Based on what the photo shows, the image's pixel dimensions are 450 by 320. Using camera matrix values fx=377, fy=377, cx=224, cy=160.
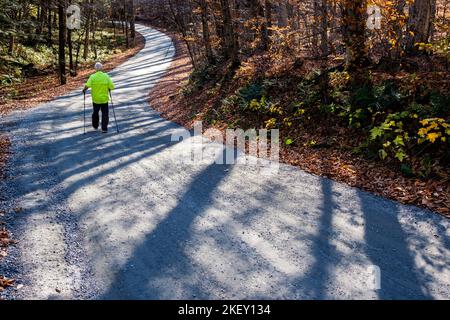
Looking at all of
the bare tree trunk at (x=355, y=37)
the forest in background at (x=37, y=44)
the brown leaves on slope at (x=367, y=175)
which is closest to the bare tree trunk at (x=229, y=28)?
the brown leaves on slope at (x=367, y=175)

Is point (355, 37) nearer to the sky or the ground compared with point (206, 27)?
nearer to the ground

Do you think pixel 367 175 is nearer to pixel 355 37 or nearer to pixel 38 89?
pixel 355 37

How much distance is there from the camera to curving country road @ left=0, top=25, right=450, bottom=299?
4922 millimetres

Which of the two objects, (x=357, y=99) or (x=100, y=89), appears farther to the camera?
(x=100, y=89)

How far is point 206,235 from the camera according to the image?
6.18 m

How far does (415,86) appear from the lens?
9.63 m

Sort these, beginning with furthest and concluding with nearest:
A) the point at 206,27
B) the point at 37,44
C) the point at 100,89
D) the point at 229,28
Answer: the point at 37,44 < the point at 206,27 < the point at 229,28 < the point at 100,89

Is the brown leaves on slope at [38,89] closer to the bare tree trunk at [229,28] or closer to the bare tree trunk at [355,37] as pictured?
the bare tree trunk at [229,28]

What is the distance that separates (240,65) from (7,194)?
39.2 feet

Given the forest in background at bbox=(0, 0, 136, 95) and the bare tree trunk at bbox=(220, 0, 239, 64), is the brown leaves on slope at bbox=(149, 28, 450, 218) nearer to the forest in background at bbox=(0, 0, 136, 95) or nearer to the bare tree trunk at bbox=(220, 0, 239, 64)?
the bare tree trunk at bbox=(220, 0, 239, 64)

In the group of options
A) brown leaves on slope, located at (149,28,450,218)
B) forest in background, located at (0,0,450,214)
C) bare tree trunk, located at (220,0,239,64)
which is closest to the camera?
brown leaves on slope, located at (149,28,450,218)

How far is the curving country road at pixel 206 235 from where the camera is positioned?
492 centimetres

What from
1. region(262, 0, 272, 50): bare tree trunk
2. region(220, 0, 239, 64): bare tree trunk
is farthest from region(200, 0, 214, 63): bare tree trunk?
region(220, 0, 239, 64): bare tree trunk

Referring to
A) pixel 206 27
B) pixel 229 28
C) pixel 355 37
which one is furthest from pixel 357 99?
pixel 206 27
